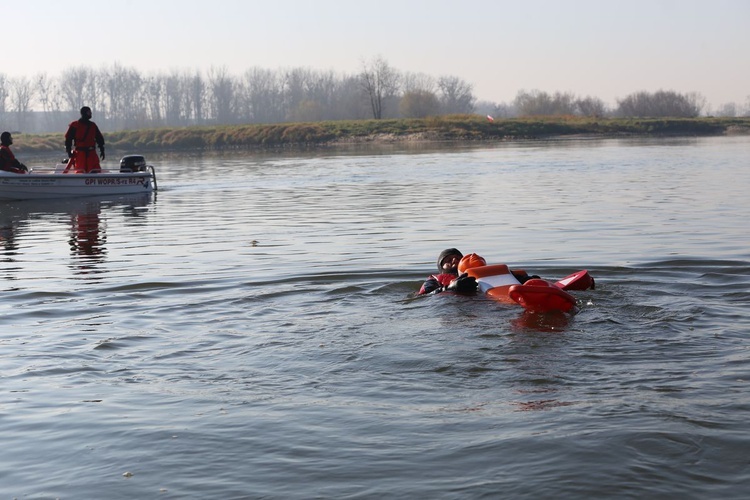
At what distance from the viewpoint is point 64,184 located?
942 inches

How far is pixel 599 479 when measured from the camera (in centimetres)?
464

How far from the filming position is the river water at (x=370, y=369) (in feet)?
15.9

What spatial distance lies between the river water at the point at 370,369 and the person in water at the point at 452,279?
0.17 metres

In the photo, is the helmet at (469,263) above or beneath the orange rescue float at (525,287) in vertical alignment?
above

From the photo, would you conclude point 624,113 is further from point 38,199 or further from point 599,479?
point 599,479

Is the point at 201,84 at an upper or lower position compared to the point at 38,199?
upper

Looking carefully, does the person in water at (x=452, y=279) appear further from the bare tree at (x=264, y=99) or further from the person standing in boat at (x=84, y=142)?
the bare tree at (x=264, y=99)

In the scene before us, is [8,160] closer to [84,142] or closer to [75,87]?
[84,142]


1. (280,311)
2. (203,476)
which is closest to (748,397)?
(203,476)

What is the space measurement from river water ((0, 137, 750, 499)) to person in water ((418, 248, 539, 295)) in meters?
0.17

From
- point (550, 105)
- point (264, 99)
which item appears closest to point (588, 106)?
point (550, 105)

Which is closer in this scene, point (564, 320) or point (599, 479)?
point (599, 479)

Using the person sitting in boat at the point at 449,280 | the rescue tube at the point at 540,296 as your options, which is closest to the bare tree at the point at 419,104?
the person sitting in boat at the point at 449,280

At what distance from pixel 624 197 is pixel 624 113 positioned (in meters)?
98.7
